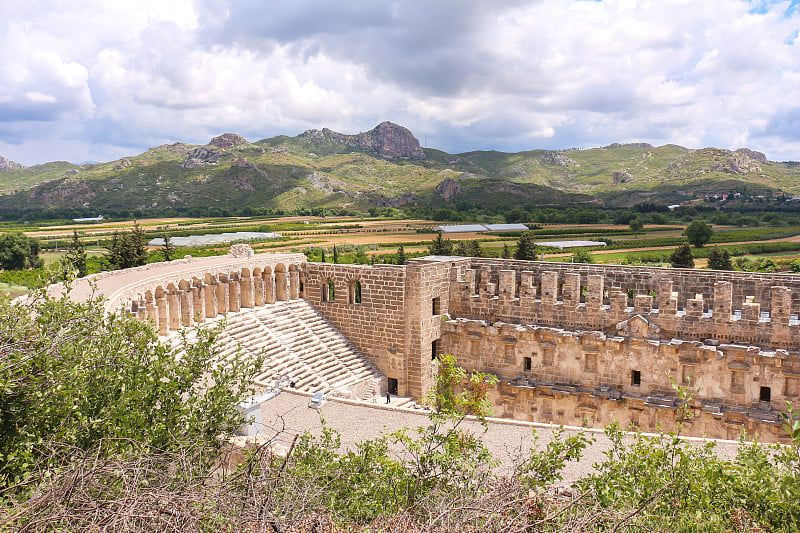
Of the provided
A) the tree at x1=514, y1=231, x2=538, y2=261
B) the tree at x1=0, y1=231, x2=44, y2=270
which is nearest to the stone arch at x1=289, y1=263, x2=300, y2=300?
the tree at x1=514, y1=231, x2=538, y2=261

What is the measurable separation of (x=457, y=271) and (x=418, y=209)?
90026 millimetres

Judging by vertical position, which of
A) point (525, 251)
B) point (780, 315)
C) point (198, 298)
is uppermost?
point (198, 298)

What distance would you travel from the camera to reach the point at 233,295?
20047 millimetres

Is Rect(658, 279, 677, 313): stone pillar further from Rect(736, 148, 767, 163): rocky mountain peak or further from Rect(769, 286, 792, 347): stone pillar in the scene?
Rect(736, 148, 767, 163): rocky mountain peak

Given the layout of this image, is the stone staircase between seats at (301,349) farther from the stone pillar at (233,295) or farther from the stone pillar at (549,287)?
the stone pillar at (549,287)

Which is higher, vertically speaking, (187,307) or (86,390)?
(86,390)

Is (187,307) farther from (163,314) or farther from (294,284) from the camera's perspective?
(294,284)

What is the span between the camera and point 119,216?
97688 mm

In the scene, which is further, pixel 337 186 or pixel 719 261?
pixel 337 186

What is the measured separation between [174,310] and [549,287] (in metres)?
13.4

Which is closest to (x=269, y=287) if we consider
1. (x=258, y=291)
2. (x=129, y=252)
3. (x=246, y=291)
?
(x=258, y=291)

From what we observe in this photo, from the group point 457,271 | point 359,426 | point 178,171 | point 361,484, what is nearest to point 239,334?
point 359,426

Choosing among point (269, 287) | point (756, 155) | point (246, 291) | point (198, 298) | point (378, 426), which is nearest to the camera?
point (378, 426)

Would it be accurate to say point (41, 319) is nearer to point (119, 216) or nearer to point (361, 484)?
point (361, 484)
